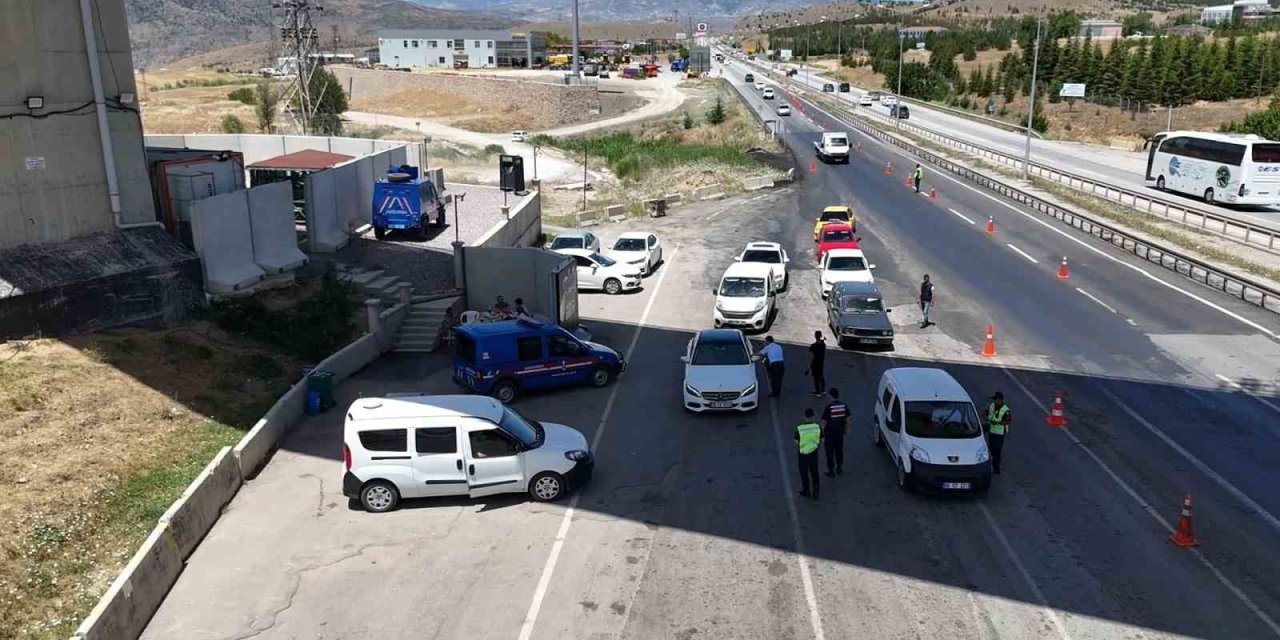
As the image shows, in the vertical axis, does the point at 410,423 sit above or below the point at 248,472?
above

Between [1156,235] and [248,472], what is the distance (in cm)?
3565

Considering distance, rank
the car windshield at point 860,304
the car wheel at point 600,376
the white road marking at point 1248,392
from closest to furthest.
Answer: the white road marking at point 1248,392 < the car wheel at point 600,376 < the car windshield at point 860,304

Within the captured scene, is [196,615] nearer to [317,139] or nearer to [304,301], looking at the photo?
[304,301]

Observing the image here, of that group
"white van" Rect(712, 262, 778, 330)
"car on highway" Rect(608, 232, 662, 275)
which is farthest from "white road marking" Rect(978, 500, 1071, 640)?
"car on highway" Rect(608, 232, 662, 275)

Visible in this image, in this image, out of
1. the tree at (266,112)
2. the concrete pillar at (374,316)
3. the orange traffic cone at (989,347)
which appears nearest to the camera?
the orange traffic cone at (989,347)

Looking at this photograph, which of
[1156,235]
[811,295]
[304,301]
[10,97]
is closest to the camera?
[10,97]

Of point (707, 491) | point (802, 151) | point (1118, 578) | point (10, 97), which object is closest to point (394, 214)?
point (10, 97)

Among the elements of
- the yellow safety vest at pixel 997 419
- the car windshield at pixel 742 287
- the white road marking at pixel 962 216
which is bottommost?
the white road marking at pixel 962 216

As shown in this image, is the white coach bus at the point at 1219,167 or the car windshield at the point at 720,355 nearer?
the car windshield at the point at 720,355

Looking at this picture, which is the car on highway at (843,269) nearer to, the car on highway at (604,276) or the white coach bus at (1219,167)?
the car on highway at (604,276)

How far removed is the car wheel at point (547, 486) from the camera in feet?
52.3

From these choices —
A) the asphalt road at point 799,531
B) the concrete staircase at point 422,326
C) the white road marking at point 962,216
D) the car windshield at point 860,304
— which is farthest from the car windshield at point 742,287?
the white road marking at point 962,216

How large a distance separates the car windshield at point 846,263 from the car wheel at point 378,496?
19.1m

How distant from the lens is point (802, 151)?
73438mm
